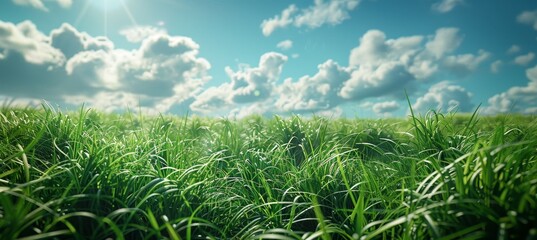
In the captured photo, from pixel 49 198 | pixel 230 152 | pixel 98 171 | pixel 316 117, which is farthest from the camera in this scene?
pixel 316 117

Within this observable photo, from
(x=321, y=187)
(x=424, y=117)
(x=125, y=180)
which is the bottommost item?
(x=321, y=187)

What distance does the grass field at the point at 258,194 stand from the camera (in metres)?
Result: 1.65

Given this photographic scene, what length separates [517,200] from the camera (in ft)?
5.20

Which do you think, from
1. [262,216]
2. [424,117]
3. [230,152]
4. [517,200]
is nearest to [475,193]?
[517,200]

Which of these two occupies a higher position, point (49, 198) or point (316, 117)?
point (316, 117)

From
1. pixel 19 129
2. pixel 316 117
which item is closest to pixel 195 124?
pixel 316 117

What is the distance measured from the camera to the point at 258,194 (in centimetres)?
287

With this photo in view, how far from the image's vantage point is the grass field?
165 cm

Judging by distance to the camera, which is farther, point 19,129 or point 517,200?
point 19,129

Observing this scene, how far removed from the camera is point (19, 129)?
10.9ft

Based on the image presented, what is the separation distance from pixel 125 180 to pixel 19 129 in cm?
169

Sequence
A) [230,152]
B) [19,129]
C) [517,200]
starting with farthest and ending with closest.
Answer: [230,152], [19,129], [517,200]

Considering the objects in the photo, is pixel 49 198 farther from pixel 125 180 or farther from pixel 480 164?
pixel 480 164

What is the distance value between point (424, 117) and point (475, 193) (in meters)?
1.96
